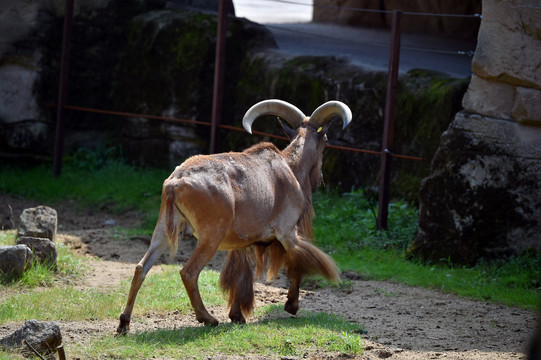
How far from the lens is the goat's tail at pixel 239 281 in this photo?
6613mm

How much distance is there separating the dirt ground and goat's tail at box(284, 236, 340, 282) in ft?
1.51

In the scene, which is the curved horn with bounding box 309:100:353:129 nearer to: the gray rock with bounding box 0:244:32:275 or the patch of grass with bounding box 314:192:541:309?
the patch of grass with bounding box 314:192:541:309

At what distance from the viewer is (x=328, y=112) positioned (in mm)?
7734

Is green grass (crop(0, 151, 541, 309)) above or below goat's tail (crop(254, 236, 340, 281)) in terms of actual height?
below

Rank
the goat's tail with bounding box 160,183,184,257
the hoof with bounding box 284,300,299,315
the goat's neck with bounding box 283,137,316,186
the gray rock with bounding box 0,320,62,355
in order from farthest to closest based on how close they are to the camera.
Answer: the goat's neck with bounding box 283,137,316,186 → the hoof with bounding box 284,300,299,315 → the goat's tail with bounding box 160,183,184,257 → the gray rock with bounding box 0,320,62,355

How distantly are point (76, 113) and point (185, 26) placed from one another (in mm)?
2508

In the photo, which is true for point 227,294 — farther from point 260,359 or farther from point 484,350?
point 484,350

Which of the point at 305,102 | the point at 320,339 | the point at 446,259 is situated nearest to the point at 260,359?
the point at 320,339

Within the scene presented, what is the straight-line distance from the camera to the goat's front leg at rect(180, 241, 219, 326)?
6.04 metres

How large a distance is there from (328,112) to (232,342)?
2.92 m

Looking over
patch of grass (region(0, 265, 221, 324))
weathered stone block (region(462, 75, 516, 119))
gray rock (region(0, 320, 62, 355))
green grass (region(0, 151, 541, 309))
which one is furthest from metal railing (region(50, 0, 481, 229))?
gray rock (region(0, 320, 62, 355))

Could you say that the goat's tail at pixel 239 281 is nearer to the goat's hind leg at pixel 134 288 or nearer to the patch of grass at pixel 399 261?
the goat's hind leg at pixel 134 288

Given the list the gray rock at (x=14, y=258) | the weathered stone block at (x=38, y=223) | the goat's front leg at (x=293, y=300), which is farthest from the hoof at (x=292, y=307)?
the weathered stone block at (x=38, y=223)

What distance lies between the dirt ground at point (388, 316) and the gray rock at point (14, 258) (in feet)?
2.16
